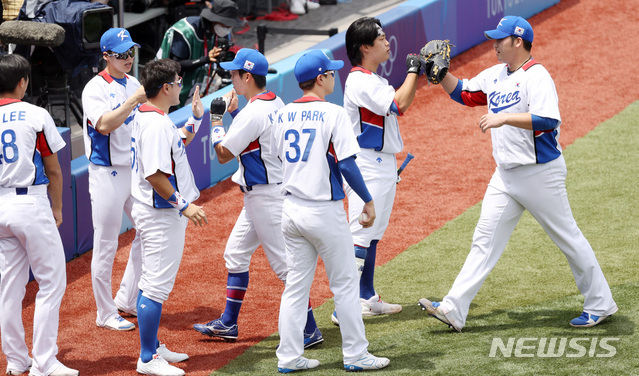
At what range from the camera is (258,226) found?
529 cm

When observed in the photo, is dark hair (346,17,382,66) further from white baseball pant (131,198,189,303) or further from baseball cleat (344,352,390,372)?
baseball cleat (344,352,390,372)

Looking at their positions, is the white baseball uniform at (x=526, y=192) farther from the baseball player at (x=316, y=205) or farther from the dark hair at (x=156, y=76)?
the dark hair at (x=156, y=76)

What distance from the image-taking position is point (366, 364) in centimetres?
486

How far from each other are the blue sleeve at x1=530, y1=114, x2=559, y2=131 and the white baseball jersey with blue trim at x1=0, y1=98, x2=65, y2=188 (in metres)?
2.78

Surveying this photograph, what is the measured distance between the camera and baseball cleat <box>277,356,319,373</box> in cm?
489

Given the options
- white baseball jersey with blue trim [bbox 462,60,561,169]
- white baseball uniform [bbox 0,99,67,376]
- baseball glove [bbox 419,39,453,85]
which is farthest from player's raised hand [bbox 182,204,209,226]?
white baseball jersey with blue trim [bbox 462,60,561,169]

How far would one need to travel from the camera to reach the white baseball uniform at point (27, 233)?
4.77 metres

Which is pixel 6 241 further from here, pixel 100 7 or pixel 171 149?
pixel 100 7

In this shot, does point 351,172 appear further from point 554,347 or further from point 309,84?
point 554,347

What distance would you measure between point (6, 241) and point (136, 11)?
6.69 meters

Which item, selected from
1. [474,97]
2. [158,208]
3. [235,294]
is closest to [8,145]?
[158,208]

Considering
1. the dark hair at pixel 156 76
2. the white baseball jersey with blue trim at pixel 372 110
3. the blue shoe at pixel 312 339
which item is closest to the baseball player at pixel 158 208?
the dark hair at pixel 156 76

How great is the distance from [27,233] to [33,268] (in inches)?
9.3

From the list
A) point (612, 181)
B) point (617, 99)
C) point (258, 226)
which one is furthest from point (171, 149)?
point (617, 99)
